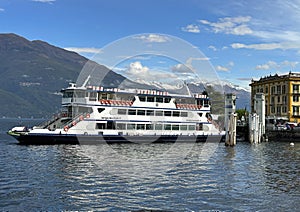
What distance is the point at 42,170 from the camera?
30.8 m

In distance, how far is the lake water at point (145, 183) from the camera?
20.8 meters

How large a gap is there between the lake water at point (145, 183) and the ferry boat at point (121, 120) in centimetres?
1334

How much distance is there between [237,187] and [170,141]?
1414 inches

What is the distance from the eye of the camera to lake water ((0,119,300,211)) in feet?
68.2

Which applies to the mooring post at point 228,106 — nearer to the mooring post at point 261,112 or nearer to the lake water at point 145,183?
the mooring post at point 261,112

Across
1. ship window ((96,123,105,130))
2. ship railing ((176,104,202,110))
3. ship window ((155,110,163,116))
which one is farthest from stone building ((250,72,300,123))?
ship window ((96,123,105,130))

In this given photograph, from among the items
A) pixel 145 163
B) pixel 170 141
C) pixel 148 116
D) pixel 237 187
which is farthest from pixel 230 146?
pixel 237 187

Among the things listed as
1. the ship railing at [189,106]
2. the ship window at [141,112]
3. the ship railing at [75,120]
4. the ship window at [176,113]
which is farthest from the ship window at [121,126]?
the ship railing at [189,106]

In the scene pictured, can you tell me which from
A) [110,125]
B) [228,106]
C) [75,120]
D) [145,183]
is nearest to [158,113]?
[110,125]

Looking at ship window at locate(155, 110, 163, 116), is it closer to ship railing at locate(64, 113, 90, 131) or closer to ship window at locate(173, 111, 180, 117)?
ship window at locate(173, 111, 180, 117)

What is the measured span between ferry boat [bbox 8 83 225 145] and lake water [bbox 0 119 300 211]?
13.3 metres

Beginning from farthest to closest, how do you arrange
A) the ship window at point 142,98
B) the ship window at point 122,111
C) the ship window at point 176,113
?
the ship window at point 176,113 < the ship window at point 142,98 < the ship window at point 122,111

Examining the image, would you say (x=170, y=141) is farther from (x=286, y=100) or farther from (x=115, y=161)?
(x=286, y=100)

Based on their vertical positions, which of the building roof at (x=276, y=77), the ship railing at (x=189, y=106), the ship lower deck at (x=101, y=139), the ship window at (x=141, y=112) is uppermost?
the building roof at (x=276, y=77)
